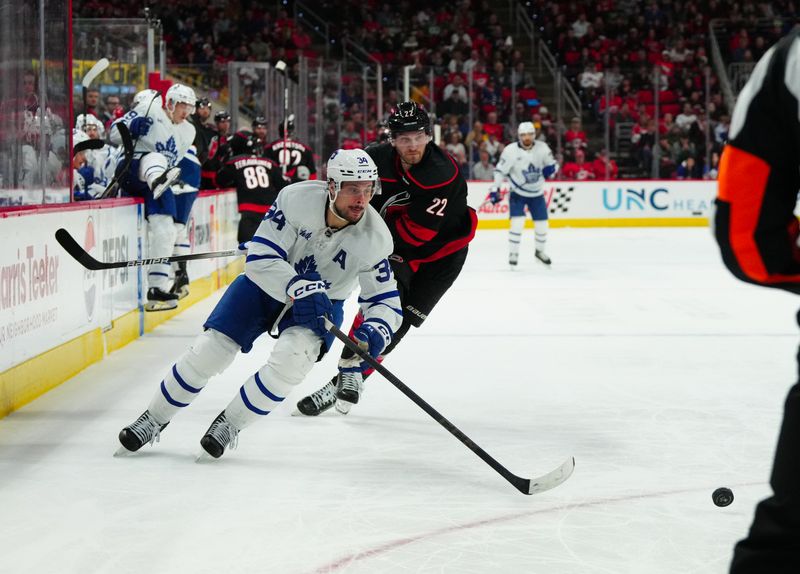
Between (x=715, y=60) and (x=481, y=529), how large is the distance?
1674 centimetres

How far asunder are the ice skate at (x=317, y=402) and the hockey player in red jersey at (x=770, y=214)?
9.49 feet

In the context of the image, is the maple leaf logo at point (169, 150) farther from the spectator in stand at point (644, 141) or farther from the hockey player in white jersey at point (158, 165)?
the spectator in stand at point (644, 141)

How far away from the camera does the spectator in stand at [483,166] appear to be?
1570 cm

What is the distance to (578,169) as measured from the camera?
16.0m

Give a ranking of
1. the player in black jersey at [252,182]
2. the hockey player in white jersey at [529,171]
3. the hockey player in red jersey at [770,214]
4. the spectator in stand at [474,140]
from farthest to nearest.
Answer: the spectator in stand at [474,140]
the hockey player in white jersey at [529,171]
the player in black jersey at [252,182]
the hockey player in red jersey at [770,214]

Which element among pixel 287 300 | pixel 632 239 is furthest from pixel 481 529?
pixel 632 239

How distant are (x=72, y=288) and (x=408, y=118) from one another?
6.07 ft

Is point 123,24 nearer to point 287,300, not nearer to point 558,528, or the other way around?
point 287,300

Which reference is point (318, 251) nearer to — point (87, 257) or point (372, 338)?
point (372, 338)

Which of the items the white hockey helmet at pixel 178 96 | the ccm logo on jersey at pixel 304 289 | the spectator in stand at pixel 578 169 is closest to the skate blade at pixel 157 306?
the white hockey helmet at pixel 178 96

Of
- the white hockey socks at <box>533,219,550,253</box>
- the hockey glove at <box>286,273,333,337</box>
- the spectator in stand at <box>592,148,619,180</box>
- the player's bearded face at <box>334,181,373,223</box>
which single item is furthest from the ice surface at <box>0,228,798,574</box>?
the spectator in stand at <box>592,148,619,180</box>

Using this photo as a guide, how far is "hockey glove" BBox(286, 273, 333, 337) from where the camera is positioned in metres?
3.37

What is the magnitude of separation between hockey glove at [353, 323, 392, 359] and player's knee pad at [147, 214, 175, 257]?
3.16m

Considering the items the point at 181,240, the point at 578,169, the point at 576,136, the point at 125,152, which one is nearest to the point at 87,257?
the point at 125,152
